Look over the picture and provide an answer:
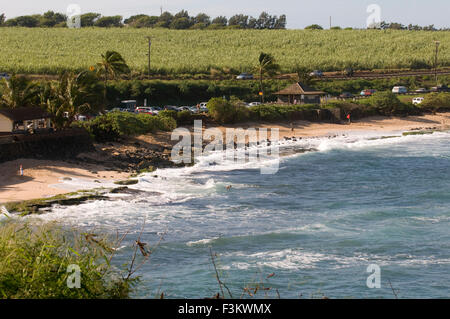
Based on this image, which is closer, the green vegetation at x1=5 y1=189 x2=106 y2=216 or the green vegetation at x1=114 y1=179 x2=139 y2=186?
the green vegetation at x1=5 y1=189 x2=106 y2=216

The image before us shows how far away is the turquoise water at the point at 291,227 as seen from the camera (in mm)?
21906

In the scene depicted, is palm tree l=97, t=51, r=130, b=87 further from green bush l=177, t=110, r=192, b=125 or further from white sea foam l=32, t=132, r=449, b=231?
white sea foam l=32, t=132, r=449, b=231

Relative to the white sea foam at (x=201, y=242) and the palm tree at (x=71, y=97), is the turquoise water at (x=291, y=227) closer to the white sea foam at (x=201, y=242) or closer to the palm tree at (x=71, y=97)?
the white sea foam at (x=201, y=242)

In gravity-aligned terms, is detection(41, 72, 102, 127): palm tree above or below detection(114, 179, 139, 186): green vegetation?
above

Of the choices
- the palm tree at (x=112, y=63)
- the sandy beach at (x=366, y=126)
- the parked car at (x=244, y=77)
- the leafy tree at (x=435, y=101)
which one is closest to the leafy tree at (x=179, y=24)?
the parked car at (x=244, y=77)

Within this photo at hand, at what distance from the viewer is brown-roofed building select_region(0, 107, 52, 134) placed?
4059cm

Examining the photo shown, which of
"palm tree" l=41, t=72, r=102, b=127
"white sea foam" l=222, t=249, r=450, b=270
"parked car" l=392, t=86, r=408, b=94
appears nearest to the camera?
"white sea foam" l=222, t=249, r=450, b=270

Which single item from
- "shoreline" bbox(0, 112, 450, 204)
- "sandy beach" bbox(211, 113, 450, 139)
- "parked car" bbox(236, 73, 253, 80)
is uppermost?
"parked car" bbox(236, 73, 253, 80)

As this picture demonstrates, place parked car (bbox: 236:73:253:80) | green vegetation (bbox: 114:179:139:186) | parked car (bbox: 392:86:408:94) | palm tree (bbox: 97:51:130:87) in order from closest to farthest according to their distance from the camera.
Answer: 1. green vegetation (bbox: 114:179:139:186)
2. palm tree (bbox: 97:51:130:87)
3. parked car (bbox: 392:86:408:94)
4. parked car (bbox: 236:73:253:80)

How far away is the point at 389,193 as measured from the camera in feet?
125

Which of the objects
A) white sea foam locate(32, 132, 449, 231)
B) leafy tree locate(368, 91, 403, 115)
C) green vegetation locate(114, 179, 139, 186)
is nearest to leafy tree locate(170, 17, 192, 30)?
leafy tree locate(368, 91, 403, 115)

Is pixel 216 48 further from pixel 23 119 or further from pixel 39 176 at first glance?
pixel 39 176

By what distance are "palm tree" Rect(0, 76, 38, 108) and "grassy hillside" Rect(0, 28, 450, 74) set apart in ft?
147
